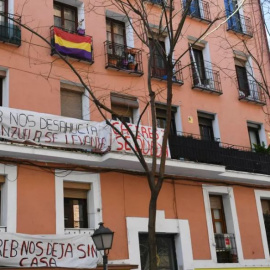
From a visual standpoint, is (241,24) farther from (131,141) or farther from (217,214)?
(131,141)

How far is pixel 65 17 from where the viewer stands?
642 inches

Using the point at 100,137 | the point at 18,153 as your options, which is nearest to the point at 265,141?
the point at 100,137

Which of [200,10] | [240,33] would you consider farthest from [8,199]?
[240,33]

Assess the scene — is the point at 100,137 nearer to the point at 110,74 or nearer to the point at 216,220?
the point at 110,74

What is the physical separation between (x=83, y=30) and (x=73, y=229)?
6.46 m

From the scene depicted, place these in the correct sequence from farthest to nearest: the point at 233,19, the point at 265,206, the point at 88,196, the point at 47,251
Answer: the point at 233,19, the point at 265,206, the point at 88,196, the point at 47,251

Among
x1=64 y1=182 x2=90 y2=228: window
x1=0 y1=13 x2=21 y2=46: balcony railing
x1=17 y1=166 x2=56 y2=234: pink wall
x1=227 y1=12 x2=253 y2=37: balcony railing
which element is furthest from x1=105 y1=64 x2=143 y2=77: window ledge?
x1=227 y1=12 x2=253 y2=37: balcony railing

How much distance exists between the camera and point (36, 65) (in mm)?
14570

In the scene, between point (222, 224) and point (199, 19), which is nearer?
point (222, 224)

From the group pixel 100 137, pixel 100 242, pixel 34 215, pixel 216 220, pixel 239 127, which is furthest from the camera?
pixel 239 127

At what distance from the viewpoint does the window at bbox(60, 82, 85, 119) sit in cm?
1509

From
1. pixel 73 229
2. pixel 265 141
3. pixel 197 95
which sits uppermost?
pixel 197 95

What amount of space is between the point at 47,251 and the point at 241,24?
13594mm

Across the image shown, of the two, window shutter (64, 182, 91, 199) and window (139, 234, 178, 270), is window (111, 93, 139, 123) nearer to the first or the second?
window shutter (64, 182, 91, 199)
